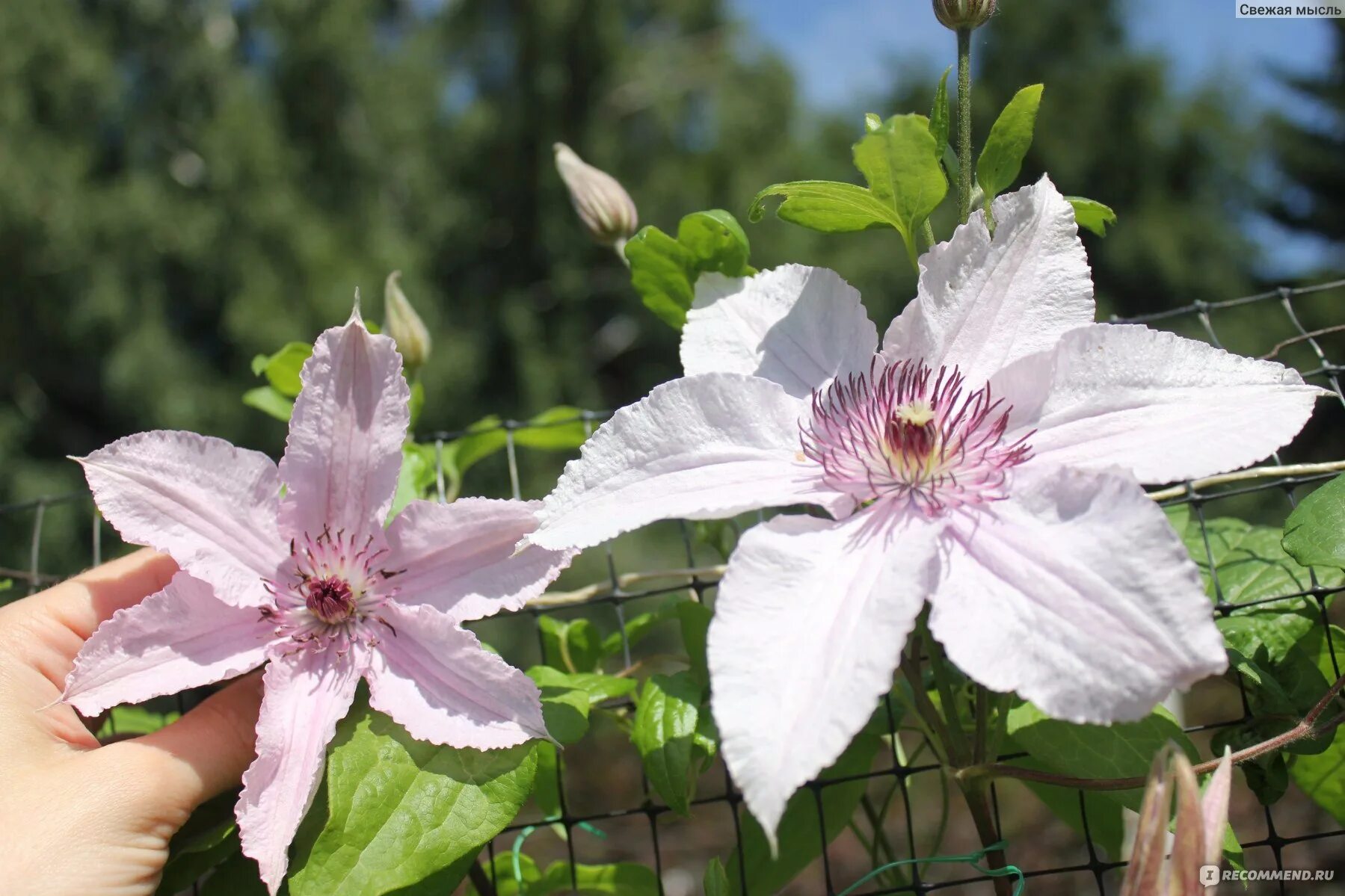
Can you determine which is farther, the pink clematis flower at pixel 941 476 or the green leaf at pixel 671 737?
the green leaf at pixel 671 737

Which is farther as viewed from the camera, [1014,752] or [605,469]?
[1014,752]

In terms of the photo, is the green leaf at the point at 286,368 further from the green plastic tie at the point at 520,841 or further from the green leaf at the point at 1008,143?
the green leaf at the point at 1008,143

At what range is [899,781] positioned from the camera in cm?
79

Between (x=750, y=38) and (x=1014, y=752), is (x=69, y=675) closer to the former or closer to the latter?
(x=1014, y=752)

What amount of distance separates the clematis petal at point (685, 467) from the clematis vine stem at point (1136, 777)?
0.64 feet

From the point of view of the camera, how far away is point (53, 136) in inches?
260

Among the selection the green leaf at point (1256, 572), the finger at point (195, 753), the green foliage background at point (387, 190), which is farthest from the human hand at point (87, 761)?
the green foliage background at point (387, 190)

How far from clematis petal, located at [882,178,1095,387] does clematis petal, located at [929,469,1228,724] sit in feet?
0.38

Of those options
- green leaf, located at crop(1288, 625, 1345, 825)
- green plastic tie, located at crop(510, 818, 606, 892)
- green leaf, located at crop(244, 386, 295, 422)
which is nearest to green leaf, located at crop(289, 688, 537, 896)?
green plastic tie, located at crop(510, 818, 606, 892)

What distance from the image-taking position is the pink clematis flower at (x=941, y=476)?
0.48 metres

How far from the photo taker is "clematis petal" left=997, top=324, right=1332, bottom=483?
0.54m

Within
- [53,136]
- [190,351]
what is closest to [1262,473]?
[190,351]

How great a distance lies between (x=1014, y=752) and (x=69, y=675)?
662 mm

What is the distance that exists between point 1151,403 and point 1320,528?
157 millimetres
